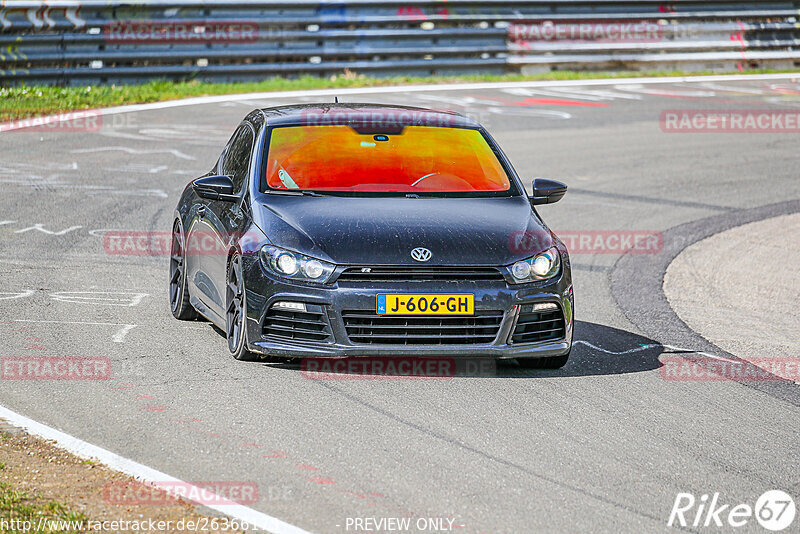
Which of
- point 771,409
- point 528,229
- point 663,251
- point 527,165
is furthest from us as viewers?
point 527,165

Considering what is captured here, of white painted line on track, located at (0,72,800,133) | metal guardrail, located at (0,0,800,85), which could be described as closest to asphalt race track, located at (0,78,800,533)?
white painted line on track, located at (0,72,800,133)

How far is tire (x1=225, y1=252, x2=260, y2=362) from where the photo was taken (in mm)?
7354

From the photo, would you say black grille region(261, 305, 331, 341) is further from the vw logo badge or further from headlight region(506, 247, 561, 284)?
headlight region(506, 247, 561, 284)

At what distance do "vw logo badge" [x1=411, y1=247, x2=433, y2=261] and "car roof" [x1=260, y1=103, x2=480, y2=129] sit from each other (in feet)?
5.63

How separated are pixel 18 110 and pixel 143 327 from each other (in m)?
12.2

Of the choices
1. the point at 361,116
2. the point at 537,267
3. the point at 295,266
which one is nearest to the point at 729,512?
the point at 537,267

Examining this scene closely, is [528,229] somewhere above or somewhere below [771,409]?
above

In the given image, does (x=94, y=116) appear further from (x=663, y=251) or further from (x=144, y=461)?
(x=144, y=461)

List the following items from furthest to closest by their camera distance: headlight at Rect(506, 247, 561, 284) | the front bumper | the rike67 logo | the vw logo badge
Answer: headlight at Rect(506, 247, 561, 284) → the vw logo badge → the front bumper → the rike67 logo

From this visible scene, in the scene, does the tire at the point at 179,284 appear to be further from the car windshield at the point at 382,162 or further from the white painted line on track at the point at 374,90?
the white painted line on track at the point at 374,90

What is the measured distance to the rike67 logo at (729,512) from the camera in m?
5.09

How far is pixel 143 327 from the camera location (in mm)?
8523

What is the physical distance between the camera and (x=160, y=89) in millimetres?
22406

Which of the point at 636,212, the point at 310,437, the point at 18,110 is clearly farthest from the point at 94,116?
the point at 310,437
